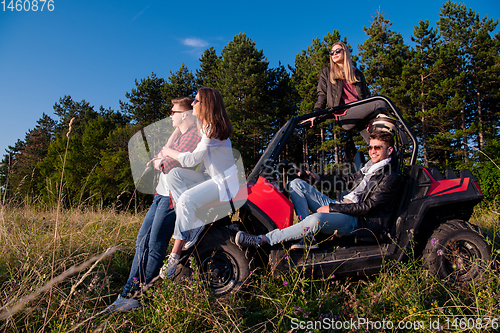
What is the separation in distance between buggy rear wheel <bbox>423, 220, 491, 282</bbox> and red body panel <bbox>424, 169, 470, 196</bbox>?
33 cm

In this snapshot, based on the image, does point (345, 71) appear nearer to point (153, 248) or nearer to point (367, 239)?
point (367, 239)

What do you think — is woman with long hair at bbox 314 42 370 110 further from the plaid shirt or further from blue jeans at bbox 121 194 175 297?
blue jeans at bbox 121 194 175 297

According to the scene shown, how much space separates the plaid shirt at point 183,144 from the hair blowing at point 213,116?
19cm

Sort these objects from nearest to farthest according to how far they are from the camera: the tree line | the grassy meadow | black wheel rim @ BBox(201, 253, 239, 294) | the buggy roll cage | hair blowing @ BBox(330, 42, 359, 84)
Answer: the grassy meadow, black wheel rim @ BBox(201, 253, 239, 294), the buggy roll cage, hair blowing @ BBox(330, 42, 359, 84), the tree line

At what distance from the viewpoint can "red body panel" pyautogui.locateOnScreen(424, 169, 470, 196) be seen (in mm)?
2715

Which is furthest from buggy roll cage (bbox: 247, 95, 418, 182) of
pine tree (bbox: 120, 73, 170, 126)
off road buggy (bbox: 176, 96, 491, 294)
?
pine tree (bbox: 120, 73, 170, 126)

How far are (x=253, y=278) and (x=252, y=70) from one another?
19206mm

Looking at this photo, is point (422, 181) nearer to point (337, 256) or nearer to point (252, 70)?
point (337, 256)

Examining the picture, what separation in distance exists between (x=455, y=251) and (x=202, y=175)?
239cm

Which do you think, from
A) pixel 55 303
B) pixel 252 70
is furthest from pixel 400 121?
pixel 252 70

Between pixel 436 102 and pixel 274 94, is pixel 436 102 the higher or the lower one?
the lower one

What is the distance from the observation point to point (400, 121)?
2977 mm

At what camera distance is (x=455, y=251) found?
2496 millimetres

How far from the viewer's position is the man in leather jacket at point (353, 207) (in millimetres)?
2488
